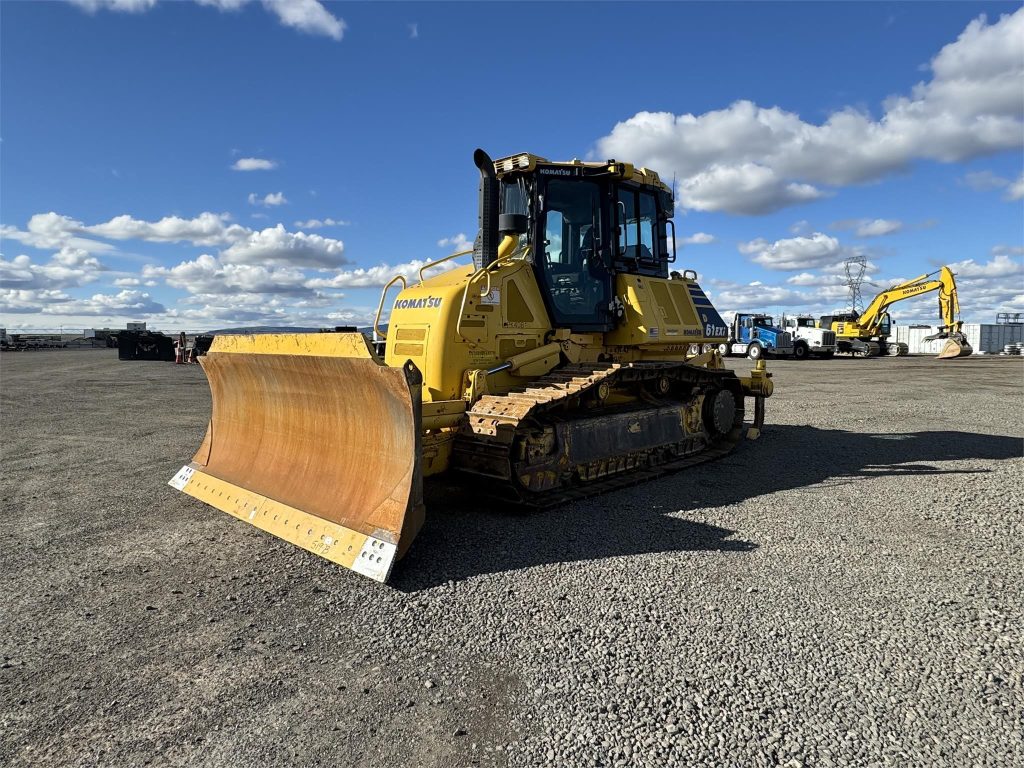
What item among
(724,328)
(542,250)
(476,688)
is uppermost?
(542,250)

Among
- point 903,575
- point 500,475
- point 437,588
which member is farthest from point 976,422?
point 437,588

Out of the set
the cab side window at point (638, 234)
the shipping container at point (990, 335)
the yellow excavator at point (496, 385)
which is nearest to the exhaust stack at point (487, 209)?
the yellow excavator at point (496, 385)

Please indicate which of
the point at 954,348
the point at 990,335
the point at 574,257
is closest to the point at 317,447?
the point at 574,257

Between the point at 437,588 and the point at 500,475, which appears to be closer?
the point at 437,588

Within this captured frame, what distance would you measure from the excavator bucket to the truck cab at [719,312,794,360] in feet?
108

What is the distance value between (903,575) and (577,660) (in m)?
2.60

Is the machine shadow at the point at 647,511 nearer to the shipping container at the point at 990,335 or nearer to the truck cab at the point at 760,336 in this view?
the truck cab at the point at 760,336

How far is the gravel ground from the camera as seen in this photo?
9.03 feet

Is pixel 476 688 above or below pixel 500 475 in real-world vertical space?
below

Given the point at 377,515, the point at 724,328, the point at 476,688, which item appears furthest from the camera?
the point at 724,328

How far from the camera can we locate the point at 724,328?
955 cm

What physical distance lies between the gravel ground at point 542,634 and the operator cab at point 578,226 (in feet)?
7.44

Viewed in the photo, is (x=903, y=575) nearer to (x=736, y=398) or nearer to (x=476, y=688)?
(x=476, y=688)

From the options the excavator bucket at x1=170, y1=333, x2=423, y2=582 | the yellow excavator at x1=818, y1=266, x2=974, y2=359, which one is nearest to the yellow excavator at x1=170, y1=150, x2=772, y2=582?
the excavator bucket at x1=170, y1=333, x2=423, y2=582
